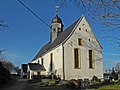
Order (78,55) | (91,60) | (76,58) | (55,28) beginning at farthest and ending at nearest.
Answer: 1. (55,28)
2. (91,60)
3. (78,55)
4. (76,58)

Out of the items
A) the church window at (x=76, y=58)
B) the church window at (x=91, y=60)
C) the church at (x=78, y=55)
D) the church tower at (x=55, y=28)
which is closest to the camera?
the church at (x=78, y=55)

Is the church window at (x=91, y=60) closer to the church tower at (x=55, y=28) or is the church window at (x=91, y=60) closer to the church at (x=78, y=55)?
the church at (x=78, y=55)

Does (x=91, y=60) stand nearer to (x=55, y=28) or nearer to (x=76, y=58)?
(x=76, y=58)

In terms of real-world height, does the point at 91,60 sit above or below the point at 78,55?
below

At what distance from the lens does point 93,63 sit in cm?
4406

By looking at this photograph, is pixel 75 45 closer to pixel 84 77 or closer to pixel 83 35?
pixel 83 35

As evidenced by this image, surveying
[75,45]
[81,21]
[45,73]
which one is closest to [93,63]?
[75,45]

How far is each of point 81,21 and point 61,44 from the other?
21.2 feet

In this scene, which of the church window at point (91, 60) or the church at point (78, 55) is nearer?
the church at point (78, 55)

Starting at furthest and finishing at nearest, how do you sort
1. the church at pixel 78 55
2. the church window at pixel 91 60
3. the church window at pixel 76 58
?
the church window at pixel 91 60
the church window at pixel 76 58
the church at pixel 78 55

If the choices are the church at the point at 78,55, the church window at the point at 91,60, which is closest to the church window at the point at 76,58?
the church at the point at 78,55

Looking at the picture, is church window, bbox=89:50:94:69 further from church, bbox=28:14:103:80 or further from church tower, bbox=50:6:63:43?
church tower, bbox=50:6:63:43

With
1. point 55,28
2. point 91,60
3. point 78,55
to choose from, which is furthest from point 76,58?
point 55,28

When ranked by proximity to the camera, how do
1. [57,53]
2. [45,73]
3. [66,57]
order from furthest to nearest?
[45,73] → [57,53] → [66,57]
